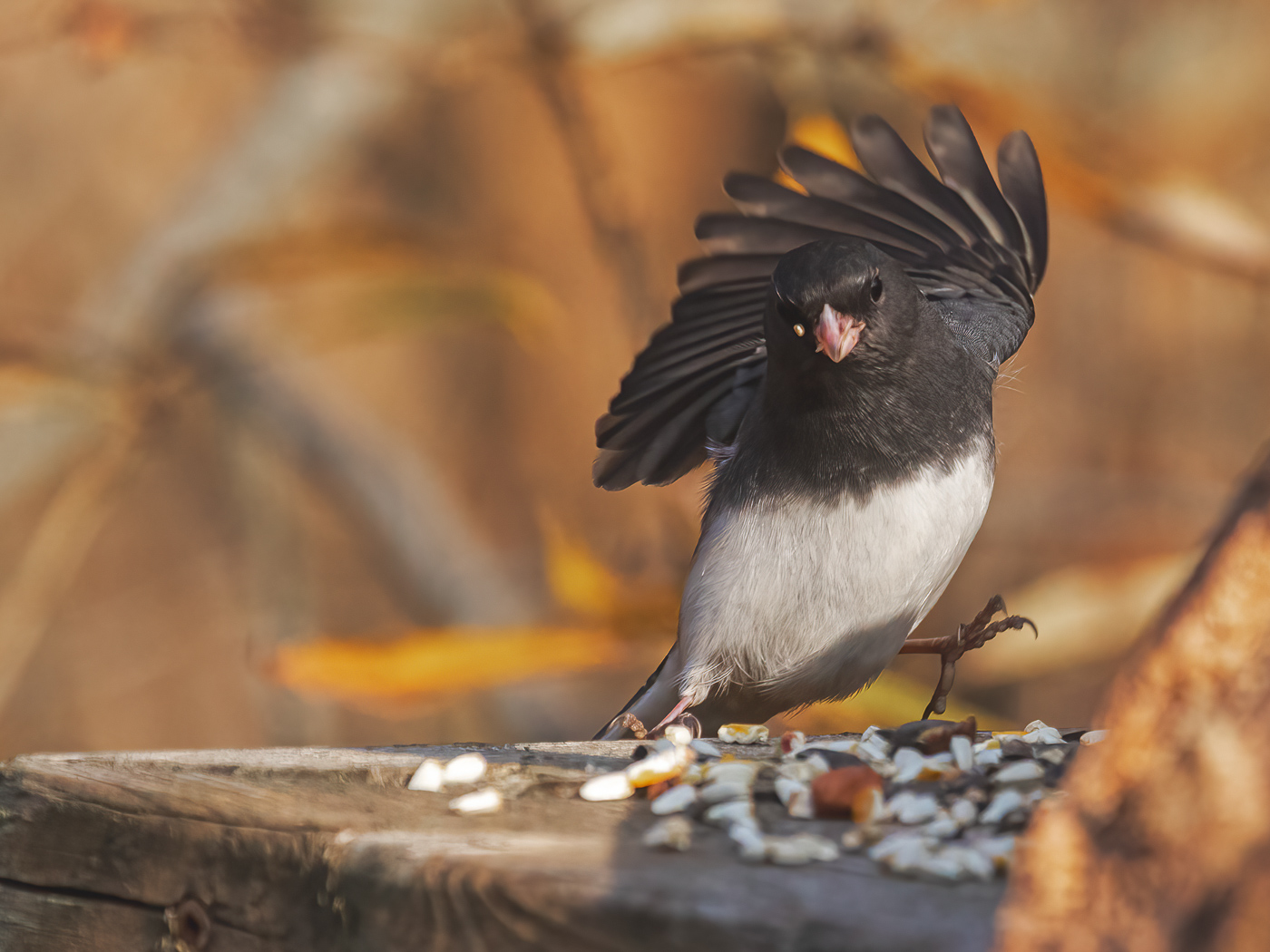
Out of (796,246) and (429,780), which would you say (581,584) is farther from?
(429,780)

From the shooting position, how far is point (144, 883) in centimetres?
102

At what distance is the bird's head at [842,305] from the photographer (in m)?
1.51

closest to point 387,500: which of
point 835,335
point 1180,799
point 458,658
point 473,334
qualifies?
point 458,658

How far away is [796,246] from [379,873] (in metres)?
1.29

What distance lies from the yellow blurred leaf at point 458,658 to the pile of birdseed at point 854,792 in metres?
1.04

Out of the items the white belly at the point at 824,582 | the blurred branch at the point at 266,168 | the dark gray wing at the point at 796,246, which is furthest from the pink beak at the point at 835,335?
the blurred branch at the point at 266,168

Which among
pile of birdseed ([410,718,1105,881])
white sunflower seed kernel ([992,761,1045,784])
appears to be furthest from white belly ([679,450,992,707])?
white sunflower seed kernel ([992,761,1045,784])

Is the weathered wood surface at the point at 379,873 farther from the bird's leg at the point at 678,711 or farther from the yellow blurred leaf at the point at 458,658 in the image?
the yellow blurred leaf at the point at 458,658

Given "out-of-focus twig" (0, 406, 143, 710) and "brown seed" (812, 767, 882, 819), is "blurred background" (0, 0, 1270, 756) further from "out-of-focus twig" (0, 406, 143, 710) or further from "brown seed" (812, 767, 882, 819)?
"brown seed" (812, 767, 882, 819)

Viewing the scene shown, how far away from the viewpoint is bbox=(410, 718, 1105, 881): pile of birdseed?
90 cm

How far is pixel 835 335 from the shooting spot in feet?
4.92

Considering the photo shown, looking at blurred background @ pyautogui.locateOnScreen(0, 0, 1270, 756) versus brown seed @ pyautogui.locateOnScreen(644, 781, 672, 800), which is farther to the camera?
blurred background @ pyautogui.locateOnScreen(0, 0, 1270, 756)

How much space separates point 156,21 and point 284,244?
0.60 metres

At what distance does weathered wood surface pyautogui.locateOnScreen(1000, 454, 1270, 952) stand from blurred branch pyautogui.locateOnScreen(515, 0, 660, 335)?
2185 millimetres
